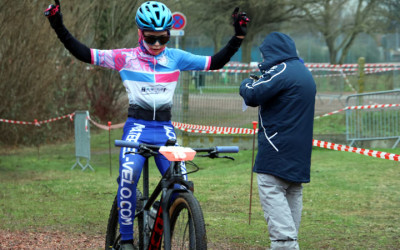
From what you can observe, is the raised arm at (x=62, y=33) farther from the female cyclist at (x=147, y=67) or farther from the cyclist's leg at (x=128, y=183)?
the cyclist's leg at (x=128, y=183)

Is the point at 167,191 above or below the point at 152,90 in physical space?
below

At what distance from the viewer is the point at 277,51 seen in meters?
5.50

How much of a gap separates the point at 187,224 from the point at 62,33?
201 centimetres

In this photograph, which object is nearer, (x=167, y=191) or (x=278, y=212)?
(x=167, y=191)

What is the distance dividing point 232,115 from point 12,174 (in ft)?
18.0

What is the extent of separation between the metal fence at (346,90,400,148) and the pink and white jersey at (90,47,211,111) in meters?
9.30

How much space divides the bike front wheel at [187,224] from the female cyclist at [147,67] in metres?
0.82

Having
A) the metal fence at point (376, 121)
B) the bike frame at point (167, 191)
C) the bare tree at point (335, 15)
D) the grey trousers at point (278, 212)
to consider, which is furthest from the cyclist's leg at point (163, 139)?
the bare tree at point (335, 15)

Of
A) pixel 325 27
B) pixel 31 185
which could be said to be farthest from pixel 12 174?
pixel 325 27

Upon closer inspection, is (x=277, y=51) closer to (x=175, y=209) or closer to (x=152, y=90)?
(x=152, y=90)

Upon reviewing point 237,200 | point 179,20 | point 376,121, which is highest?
point 179,20

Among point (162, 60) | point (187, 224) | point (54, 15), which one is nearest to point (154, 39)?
point (162, 60)

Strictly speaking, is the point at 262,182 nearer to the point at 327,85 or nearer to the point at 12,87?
the point at 12,87

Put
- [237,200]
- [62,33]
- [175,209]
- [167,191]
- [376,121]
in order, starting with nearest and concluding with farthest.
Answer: [175,209], [167,191], [62,33], [237,200], [376,121]
